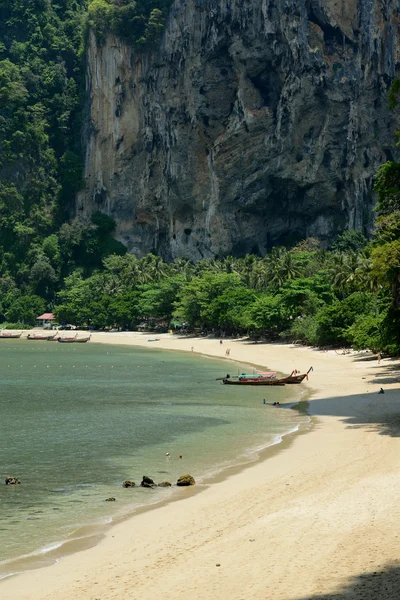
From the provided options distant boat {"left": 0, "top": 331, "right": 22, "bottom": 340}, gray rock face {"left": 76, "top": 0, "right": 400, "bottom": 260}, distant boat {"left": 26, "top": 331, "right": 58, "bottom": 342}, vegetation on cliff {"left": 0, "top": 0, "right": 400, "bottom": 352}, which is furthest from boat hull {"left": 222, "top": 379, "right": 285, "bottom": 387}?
distant boat {"left": 0, "top": 331, "right": 22, "bottom": 340}

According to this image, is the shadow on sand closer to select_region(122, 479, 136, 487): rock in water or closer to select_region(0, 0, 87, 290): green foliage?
select_region(122, 479, 136, 487): rock in water

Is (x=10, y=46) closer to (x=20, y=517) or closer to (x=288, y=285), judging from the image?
(x=288, y=285)

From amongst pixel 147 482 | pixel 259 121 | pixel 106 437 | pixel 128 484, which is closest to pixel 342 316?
pixel 106 437

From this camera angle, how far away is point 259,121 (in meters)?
122

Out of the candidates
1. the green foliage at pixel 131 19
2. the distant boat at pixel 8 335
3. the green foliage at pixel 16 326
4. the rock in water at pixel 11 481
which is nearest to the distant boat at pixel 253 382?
the rock in water at pixel 11 481

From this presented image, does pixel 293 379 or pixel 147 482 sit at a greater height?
pixel 293 379

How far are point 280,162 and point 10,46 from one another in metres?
83.4

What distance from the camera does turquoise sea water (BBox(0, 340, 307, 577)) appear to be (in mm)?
17828

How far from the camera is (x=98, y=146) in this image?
6019 inches

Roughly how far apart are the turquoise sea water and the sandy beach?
1464 millimetres

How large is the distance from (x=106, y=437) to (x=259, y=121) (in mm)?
100323

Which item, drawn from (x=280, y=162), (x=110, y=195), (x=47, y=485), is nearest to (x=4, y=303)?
(x=110, y=195)

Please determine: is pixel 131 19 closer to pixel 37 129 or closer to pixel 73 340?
pixel 37 129

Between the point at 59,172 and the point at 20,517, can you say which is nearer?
the point at 20,517
